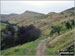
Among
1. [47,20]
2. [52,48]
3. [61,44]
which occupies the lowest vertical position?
[47,20]

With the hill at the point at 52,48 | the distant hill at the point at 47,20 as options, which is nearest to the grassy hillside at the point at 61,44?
the hill at the point at 52,48

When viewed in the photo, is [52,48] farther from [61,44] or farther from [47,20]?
[47,20]

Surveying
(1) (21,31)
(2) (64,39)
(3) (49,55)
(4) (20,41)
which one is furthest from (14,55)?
(1) (21,31)

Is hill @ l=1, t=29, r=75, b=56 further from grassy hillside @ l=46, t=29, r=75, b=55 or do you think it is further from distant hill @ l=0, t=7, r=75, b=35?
distant hill @ l=0, t=7, r=75, b=35

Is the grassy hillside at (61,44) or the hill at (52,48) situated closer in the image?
the grassy hillside at (61,44)

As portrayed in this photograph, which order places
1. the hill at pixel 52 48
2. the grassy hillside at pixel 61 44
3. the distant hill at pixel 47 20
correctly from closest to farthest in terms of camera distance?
the grassy hillside at pixel 61 44, the hill at pixel 52 48, the distant hill at pixel 47 20

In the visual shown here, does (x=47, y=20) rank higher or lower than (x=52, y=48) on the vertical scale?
lower

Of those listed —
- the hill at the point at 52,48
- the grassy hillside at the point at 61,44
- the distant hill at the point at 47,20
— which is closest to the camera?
the grassy hillside at the point at 61,44

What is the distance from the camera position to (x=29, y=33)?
34.3 metres

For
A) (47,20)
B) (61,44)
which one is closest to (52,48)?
(61,44)

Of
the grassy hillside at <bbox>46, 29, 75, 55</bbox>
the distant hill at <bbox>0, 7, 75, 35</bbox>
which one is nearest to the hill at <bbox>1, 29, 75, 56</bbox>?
the grassy hillside at <bbox>46, 29, 75, 55</bbox>

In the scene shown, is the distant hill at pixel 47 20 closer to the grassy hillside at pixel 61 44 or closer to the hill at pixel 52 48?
the grassy hillside at pixel 61 44

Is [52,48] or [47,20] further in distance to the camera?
[47,20]

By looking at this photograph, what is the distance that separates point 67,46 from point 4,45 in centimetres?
2315
